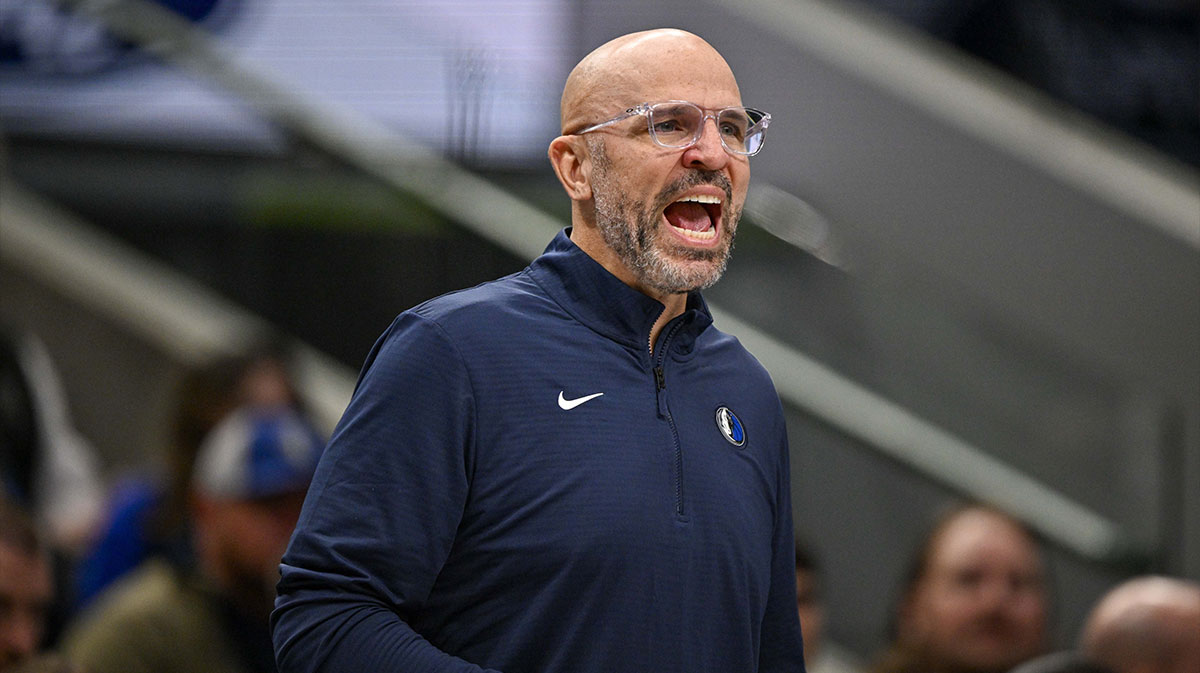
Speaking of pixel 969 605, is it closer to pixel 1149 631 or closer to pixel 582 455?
pixel 1149 631

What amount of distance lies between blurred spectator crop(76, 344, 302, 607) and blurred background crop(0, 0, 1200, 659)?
38.6 inches

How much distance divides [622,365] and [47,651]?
2035mm

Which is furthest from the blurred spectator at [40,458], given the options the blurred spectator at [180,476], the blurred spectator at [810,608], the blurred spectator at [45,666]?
the blurred spectator at [810,608]

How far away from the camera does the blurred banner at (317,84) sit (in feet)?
18.3

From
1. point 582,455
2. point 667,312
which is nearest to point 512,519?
point 582,455

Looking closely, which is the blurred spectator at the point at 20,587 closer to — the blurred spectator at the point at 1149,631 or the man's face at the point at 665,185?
the man's face at the point at 665,185

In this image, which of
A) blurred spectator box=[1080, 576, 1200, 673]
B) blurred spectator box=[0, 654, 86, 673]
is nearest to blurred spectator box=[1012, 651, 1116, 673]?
blurred spectator box=[1080, 576, 1200, 673]

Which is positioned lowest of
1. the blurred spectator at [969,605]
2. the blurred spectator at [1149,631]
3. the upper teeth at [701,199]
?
the blurred spectator at [969,605]

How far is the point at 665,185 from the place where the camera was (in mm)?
1786

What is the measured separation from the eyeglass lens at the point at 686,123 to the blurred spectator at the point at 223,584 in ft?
5.54

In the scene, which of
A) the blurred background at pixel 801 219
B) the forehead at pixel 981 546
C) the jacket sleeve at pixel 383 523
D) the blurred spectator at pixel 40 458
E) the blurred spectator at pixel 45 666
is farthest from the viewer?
the blurred background at pixel 801 219

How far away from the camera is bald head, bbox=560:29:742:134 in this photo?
1792 millimetres

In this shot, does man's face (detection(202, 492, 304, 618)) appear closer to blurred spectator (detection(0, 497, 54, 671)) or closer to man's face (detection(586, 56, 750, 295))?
blurred spectator (detection(0, 497, 54, 671))

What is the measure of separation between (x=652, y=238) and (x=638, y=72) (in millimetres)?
203
